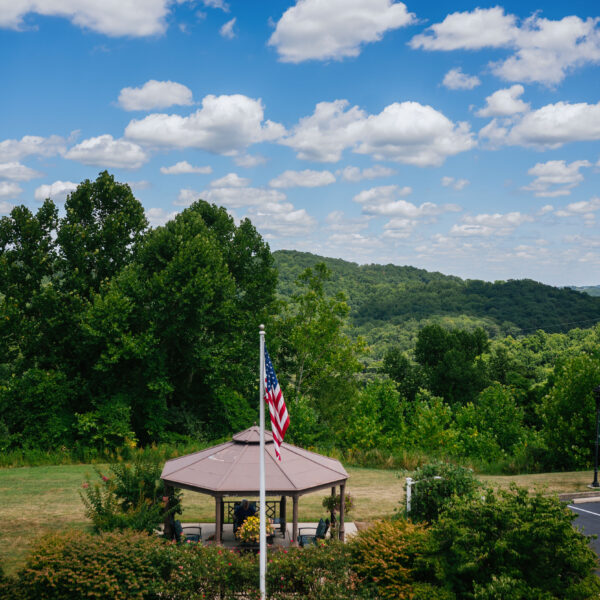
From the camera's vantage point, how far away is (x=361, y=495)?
65.4ft

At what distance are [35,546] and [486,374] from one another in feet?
Result: 168

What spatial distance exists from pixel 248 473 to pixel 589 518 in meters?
10.4

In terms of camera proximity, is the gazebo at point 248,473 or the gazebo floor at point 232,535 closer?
the gazebo at point 248,473

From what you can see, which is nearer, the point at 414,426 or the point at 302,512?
the point at 302,512

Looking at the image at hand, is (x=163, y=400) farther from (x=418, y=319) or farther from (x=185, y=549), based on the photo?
(x=418, y=319)

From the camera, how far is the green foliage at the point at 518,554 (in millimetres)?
9578

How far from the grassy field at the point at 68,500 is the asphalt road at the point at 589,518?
1.08 meters

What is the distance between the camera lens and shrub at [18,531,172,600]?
1041 centimetres

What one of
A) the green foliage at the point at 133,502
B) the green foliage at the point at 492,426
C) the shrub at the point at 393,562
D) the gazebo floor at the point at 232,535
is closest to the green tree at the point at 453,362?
the green foliage at the point at 492,426

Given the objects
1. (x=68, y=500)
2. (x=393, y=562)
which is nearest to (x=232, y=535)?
(x=393, y=562)

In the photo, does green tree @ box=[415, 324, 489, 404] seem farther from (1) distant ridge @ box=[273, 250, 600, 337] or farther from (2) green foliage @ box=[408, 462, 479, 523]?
(2) green foliage @ box=[408, 462, 479, 523]

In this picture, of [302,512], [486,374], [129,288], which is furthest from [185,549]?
[486,374]

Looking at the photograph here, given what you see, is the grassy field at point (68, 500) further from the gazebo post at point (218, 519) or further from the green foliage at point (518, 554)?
the gazebo post at point (218, 519)

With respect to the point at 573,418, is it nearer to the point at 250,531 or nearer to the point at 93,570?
the point at 250,531
